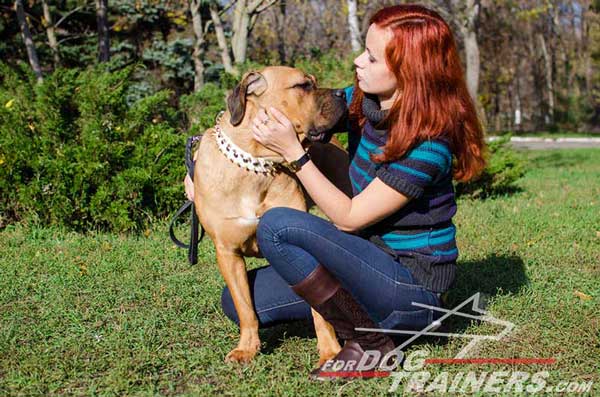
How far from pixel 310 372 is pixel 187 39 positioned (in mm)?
14857

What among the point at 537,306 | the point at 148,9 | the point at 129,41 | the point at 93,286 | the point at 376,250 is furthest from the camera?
the point at 129,41

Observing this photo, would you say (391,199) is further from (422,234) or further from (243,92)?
(243,92)

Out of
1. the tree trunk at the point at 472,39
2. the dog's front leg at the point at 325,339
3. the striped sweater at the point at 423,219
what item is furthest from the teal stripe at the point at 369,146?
the tree trunk at the point at 472,39

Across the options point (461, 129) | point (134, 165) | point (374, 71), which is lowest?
point (134, 165)

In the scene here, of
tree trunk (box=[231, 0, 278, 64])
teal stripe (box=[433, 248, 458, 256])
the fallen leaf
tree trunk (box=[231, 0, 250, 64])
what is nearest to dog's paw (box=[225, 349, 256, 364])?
teal stripe (box=[433, 248, 458, 256])

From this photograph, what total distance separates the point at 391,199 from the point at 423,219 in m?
0.26

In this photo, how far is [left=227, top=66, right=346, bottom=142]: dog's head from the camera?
3301mm

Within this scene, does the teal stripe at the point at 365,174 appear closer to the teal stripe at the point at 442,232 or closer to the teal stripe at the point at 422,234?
the teal stripe at the point at 422,234

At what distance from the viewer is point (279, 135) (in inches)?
122

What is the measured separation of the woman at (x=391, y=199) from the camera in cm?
297

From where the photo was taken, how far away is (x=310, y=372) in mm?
3133

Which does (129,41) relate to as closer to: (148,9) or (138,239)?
(148,9)

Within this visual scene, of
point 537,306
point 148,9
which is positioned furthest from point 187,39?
point 537,306

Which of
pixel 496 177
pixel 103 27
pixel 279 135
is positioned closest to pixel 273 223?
pixel 279 135
